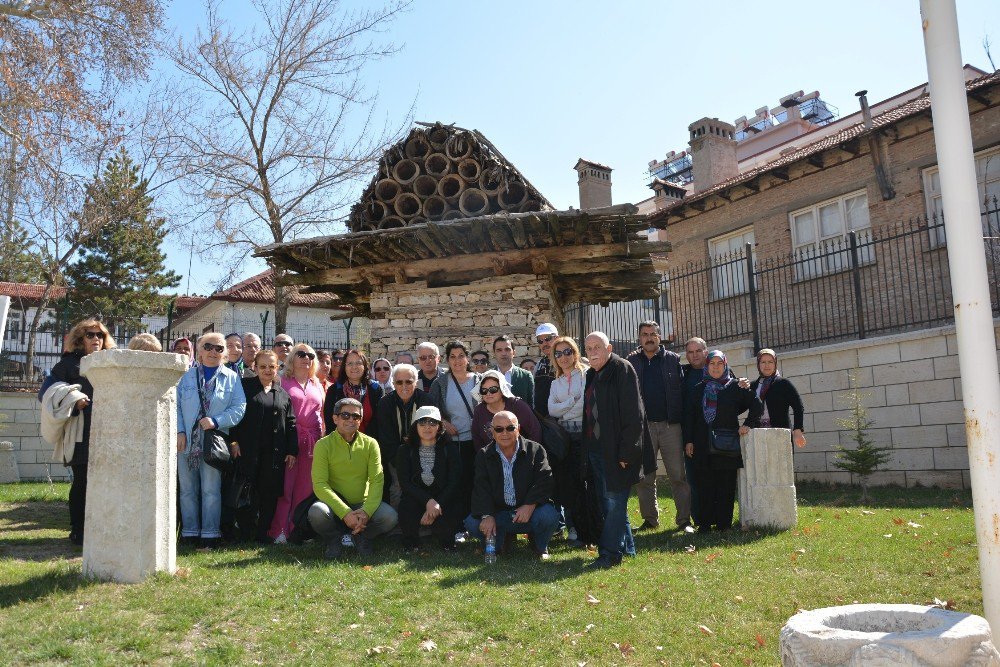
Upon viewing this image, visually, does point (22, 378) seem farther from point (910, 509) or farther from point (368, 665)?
point (910, 509)

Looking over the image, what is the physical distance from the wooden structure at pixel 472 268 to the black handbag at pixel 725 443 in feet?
11.2

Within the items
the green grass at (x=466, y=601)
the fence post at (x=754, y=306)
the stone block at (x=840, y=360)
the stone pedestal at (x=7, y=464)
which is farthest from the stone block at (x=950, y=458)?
the stone pedestal at (x=7, y=464)

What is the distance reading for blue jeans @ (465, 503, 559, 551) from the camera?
20.0ft

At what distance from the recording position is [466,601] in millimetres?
4785

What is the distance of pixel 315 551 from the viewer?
246 inches

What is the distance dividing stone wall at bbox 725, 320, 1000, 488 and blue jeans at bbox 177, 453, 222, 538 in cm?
851

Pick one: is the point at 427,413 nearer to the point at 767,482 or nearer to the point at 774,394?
the point at 767,482

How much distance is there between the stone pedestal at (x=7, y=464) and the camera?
12859 millimetres

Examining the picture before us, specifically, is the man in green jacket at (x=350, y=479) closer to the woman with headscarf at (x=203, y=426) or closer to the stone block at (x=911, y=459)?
the woman with headscarf at (x=203, y=426)

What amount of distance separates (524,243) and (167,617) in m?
7.04

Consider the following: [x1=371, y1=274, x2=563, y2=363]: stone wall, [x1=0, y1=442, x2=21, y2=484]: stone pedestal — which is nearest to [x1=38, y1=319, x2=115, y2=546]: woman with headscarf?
[x1=371, y1=274, x2=563, y2=363]: stone wall

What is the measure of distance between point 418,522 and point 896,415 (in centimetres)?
738

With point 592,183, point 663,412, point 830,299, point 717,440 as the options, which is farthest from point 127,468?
point 592,183

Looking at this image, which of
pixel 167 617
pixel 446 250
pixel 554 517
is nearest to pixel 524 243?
pixel 446 250
